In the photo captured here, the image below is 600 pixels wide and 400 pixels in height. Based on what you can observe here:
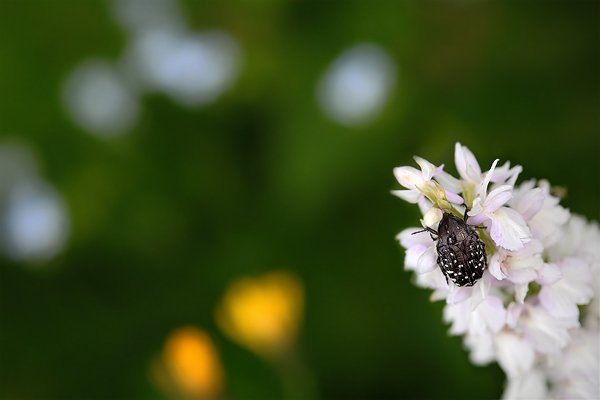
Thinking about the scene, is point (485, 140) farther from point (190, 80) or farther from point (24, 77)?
point (24, 77)

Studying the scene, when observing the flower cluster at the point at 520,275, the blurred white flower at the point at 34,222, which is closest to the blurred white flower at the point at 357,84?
the blurred white flower at the point at 34,222

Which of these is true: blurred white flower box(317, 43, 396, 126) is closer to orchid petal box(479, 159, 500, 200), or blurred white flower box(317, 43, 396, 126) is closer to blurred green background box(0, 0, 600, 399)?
blurred green background box(0, 0, 600, 399)

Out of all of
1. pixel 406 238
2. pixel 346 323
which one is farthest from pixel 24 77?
pixel 406 238

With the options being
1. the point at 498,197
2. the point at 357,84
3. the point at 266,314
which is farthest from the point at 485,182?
the point at 357,84

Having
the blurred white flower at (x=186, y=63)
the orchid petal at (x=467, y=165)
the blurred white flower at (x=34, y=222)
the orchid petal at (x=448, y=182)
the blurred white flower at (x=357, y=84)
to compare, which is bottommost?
the blurred white flower at (x=34, y=222)

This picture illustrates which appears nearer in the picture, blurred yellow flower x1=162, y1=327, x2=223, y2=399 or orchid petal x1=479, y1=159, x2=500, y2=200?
orchid petal x1=479, y1=159, x2=500, y2=200

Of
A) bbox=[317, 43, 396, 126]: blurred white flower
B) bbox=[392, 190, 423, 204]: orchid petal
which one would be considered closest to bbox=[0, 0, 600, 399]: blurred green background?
bbox=[317, 43, 396, 126]: blurred white flower

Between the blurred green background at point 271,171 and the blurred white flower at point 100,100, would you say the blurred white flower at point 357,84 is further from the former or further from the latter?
the blurred white flower at point 100,100
